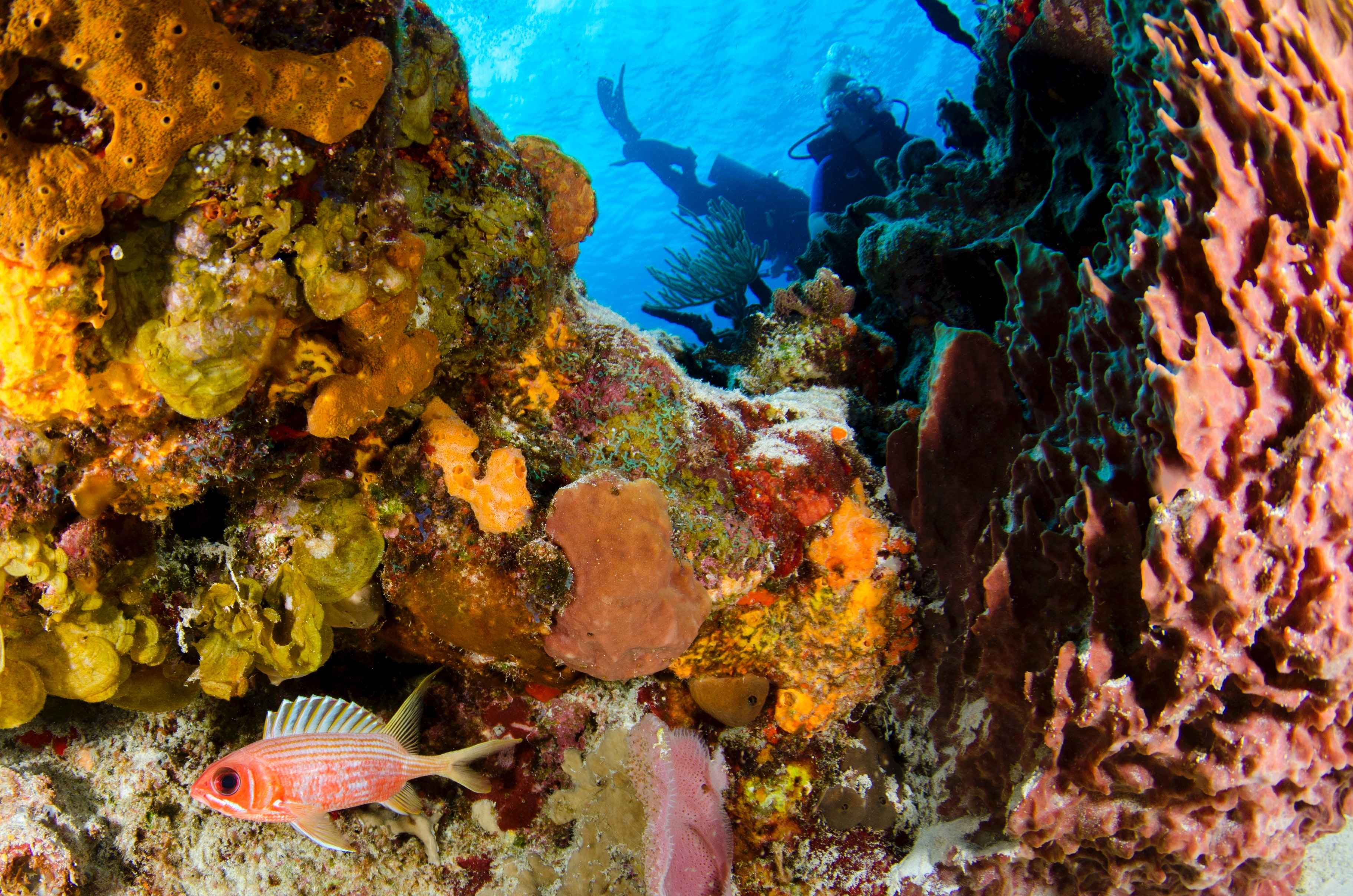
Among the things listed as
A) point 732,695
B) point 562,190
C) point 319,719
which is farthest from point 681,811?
point 562,190

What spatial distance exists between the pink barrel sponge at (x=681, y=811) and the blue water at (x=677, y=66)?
4008 centimetres

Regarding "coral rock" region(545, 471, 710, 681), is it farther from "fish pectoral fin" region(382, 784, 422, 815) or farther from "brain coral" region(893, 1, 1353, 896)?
"brain coral" region(893, 1, 1353, 896)

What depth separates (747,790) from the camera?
9.55ft

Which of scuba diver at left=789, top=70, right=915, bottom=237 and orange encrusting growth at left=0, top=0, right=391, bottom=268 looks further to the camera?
scuba diver at left=789, top=70, right=915, bottom=237

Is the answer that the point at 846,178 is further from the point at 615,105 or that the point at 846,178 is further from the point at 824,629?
the point at 615,105

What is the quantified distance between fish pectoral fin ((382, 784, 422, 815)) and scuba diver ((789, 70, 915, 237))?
27.2 feet

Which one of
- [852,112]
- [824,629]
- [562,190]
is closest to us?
[824,629]

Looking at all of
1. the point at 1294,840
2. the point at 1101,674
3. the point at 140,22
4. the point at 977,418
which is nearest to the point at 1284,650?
the point at 1101,674

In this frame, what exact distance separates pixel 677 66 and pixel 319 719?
4696cm

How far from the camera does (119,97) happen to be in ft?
4.52

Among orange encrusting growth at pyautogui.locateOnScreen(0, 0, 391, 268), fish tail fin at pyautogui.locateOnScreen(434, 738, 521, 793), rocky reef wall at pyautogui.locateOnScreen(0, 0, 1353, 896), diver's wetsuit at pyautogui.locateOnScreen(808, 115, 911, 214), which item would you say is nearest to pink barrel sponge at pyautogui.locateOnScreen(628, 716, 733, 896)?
rocky reef wall at pyautogui.locateOnScreen(0, 0, 1353, 896)

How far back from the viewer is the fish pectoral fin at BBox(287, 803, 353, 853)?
2.17 metres

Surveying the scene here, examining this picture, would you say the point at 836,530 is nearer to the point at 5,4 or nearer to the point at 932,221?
the point at 5,4

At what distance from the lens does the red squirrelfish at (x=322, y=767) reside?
2061 millimetres
